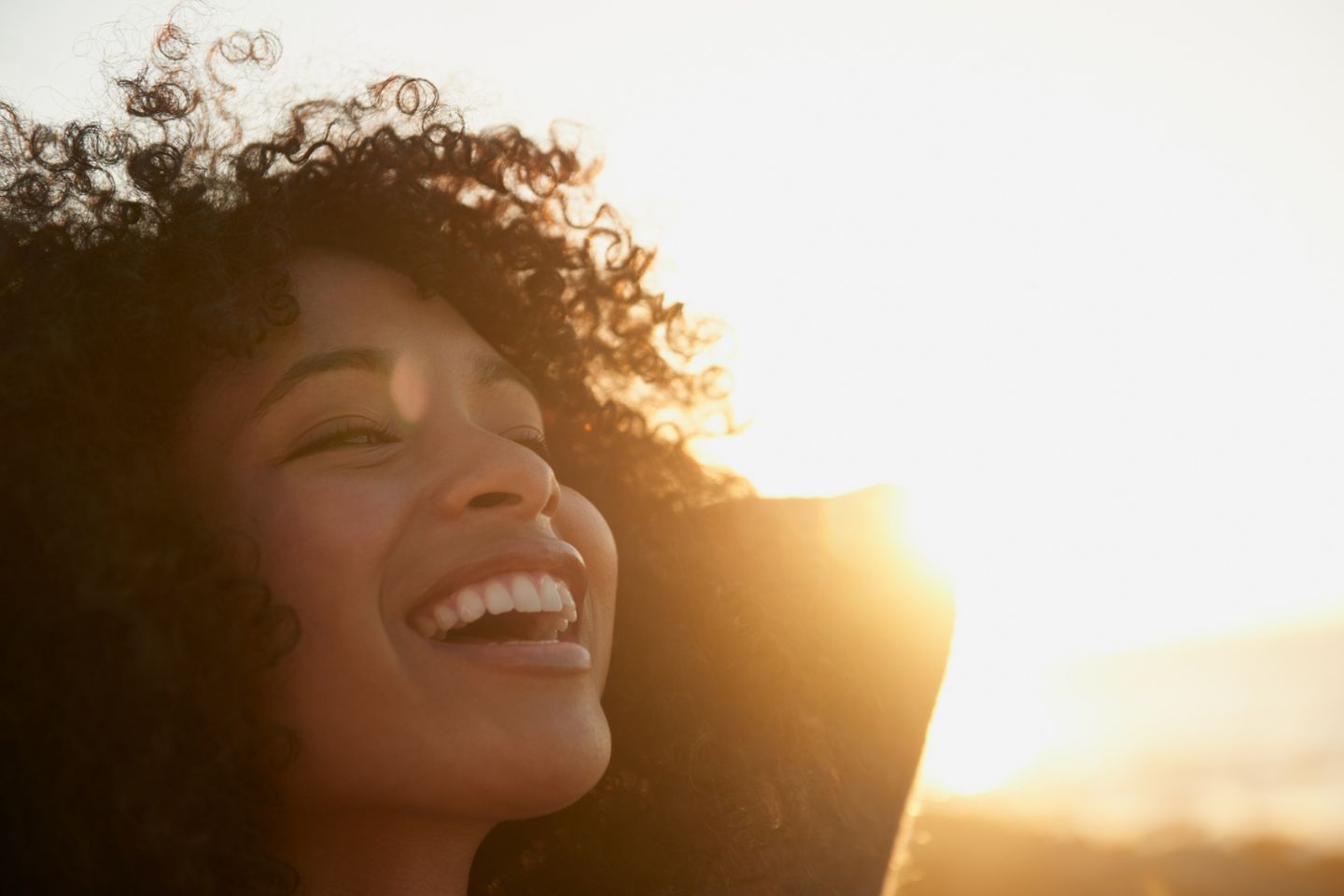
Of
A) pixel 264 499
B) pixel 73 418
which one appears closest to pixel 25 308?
pixel 73 418

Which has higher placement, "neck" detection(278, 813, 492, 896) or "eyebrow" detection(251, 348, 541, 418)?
"eyebrow" detection(251, 348, 541, 418)

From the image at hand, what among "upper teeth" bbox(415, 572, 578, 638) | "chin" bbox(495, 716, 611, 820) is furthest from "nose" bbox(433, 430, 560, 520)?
"chin" bbox(495, 716, 611, 820)

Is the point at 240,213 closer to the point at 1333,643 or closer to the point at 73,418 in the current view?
the point at 73,418

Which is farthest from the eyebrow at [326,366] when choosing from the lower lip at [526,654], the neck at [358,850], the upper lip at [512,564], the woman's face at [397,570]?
the neck at [358,850]

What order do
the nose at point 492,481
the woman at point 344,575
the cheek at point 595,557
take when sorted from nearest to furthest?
the woman at point 344,575, the nose at point 492,481, the cheek at point 595,557

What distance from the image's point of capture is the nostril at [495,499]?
220 centimetres

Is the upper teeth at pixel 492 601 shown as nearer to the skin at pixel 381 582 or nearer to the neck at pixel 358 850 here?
the skin at pixel 381 582

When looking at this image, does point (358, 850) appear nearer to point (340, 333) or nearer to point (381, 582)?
point (381, 582)

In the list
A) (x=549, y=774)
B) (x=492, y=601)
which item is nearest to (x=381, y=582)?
(x=492, y=601)

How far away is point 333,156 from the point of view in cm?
275

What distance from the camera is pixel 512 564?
7.07 feet

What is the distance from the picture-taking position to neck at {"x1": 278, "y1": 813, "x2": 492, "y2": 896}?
2184mm

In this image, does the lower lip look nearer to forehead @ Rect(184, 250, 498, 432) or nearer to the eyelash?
the eyelash

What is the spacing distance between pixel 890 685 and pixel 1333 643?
49.4 m
